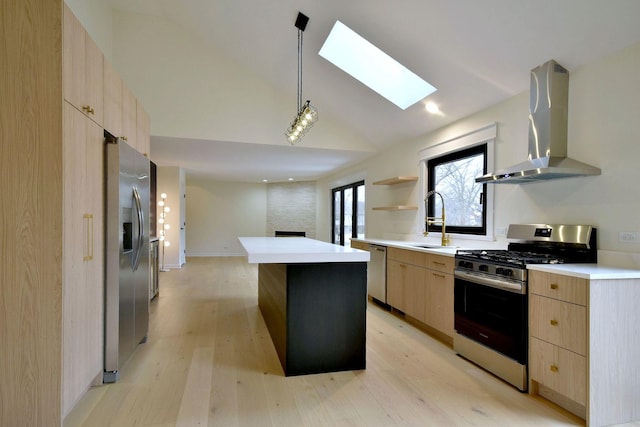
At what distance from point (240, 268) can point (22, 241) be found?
6177 mm

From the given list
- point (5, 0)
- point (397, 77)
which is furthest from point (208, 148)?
point (5, 0)

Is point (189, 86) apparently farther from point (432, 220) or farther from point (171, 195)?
point (432, 220)

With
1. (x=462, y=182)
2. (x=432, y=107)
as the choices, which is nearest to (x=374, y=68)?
(x=432, y=107)

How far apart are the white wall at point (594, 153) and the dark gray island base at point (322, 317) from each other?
61.5 inches

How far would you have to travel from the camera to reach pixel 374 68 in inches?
166

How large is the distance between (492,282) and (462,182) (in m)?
1.76

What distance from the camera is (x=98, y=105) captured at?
2.28 meters

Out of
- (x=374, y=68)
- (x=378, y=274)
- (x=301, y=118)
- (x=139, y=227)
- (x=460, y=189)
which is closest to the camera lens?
(x=139, y=227)

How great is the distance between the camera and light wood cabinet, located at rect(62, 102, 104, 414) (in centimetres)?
187

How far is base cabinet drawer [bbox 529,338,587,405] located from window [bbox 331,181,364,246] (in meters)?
4.64

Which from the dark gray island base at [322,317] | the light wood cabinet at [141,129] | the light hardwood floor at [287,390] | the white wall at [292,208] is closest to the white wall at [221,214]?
the white wall at [292,208]

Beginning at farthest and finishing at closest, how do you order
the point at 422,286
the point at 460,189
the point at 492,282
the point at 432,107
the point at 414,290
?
1. the point at 460,189
2. the point at 432,107
3. the point at 414,290
4. the point at 422,286
5. the point at 492,282

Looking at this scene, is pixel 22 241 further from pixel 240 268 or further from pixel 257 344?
pixel 240 268

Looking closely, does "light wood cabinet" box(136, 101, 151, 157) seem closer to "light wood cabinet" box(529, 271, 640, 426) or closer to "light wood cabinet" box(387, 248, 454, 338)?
"light wood cabinet" box(387, 248, 454, 338)
